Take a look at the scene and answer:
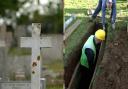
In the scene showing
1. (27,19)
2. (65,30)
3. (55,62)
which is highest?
(65,30)

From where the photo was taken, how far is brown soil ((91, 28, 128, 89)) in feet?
11.7

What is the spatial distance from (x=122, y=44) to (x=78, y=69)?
39 centimetres

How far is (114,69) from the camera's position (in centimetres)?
355

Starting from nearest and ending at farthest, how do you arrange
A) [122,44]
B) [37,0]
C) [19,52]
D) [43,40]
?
[122,44], [43,40], [19,52], [37,0]

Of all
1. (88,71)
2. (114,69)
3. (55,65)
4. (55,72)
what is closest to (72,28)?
(88,71)

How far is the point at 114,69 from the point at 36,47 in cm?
84

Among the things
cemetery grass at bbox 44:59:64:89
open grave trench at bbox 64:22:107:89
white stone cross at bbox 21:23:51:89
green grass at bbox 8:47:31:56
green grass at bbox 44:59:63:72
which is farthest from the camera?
green grass at bbox 44:59:63:72

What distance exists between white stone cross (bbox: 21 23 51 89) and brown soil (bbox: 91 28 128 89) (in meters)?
0.67

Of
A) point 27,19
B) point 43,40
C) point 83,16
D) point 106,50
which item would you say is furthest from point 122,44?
point 27,19

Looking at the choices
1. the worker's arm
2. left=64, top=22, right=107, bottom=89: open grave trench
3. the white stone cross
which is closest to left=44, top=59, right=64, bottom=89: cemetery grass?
the white stone cross

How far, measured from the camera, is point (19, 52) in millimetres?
6113

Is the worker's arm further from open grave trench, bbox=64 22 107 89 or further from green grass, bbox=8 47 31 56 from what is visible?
green grass, bbox=8 47 31 56

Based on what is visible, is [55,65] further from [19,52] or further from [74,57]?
[74,57]

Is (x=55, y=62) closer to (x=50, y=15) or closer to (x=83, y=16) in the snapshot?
(x=50, y=15)
